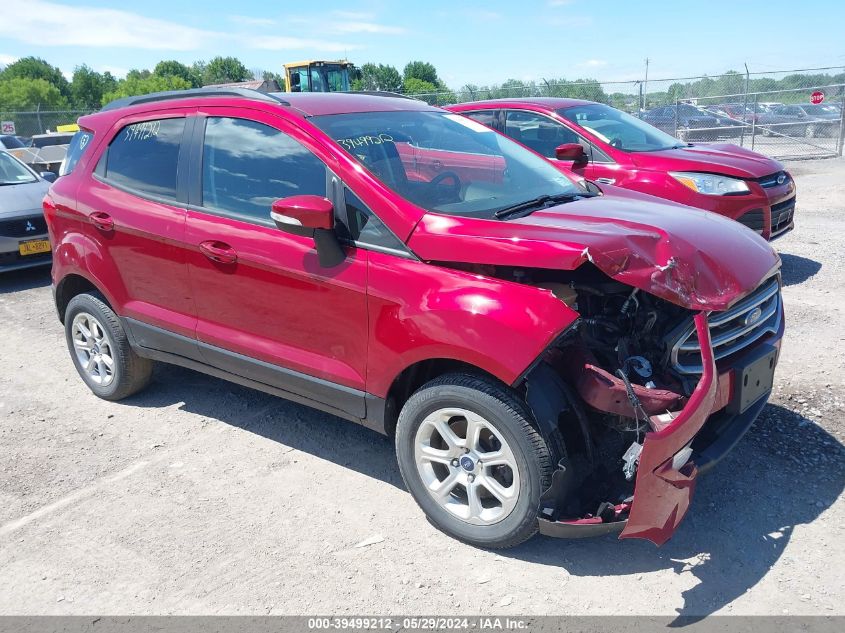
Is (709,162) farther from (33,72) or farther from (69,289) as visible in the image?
(33,72)

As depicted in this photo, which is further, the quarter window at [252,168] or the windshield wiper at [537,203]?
the quarter window at [252,168]

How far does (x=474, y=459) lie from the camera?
10.2 feet

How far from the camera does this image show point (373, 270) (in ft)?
10.8

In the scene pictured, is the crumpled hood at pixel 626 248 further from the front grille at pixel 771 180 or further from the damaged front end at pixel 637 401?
the front grille at pixel 771 180

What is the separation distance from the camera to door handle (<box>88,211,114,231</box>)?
4384mm

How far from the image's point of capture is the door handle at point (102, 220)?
438 cm

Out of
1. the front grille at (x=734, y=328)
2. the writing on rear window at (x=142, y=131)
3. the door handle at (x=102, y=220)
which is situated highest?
the writing on rear window at (x=142, y=131)

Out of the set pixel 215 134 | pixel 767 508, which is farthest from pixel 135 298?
pixel 767 508

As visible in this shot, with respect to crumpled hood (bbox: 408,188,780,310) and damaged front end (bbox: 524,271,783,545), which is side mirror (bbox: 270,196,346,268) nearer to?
crumpled hood (bbox: 408,188,780,310)

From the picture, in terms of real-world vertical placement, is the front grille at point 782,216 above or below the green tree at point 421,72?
below

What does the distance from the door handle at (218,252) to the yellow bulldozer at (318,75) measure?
22691 mm

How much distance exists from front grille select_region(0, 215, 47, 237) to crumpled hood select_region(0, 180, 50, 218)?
87 millimetres

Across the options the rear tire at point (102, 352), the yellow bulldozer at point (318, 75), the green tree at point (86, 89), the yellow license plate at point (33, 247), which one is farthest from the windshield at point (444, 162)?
the green tree at point (86, 89)

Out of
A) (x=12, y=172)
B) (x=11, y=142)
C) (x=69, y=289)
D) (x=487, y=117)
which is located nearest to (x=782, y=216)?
(x=487, y=117)
